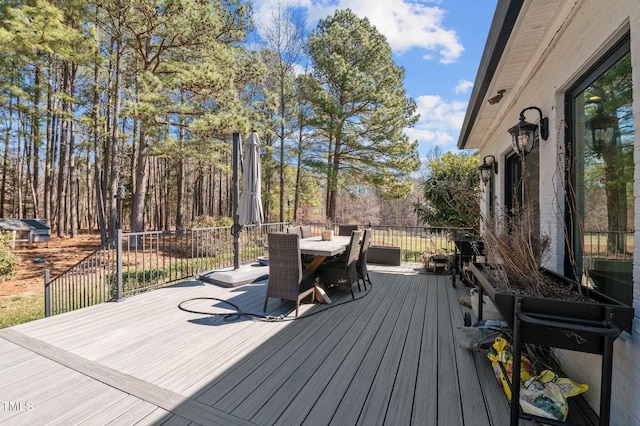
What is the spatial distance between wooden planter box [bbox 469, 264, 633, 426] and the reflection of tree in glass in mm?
514

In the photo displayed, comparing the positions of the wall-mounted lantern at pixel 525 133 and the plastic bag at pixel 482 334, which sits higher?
the wall-mounted lantern at pixel 525 133

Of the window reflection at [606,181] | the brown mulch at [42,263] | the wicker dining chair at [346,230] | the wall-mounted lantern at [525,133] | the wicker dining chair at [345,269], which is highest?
the wall-mounted lantern at [525,133]

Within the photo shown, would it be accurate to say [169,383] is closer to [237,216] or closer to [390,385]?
[390,385]

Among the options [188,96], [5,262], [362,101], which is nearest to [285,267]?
[5,262]

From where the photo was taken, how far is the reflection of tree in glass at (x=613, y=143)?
173 centimetres

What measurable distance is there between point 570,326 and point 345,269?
9.80 feet

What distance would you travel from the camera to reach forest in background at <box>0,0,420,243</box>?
26.1ft

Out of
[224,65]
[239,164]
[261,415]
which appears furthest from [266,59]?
[261,415]

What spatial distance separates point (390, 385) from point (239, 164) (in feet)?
13.3

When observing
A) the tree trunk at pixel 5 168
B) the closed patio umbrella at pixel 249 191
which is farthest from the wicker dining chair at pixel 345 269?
the tree trunk at pixel 5 168

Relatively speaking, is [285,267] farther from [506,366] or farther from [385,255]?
[385,255]

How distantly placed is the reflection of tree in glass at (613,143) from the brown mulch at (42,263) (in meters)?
10.3

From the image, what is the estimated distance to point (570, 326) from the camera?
1393 mm

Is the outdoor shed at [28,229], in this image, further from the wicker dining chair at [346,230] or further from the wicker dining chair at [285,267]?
the wicker dining chair at [285,267]
